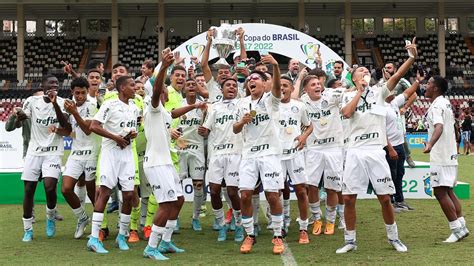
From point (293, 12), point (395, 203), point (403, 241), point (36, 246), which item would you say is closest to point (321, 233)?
point (403, 241)

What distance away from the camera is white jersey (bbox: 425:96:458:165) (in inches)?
369

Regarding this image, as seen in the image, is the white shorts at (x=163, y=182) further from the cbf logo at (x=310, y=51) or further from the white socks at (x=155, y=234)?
the cbf logo at (x=310, y=51)

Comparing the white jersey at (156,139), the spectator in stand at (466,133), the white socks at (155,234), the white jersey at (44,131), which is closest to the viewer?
the white socks at (155,234)

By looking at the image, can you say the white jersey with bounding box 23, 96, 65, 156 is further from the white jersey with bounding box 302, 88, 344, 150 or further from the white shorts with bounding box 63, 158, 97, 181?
the white jersey with bounding box 302, 88, 344, 150

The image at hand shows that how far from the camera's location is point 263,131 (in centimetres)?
856

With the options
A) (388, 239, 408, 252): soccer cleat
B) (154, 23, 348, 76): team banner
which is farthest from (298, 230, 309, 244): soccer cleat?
(154, 23, 348, 76): team banner

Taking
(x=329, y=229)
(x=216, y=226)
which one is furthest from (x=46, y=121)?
(x=329, y=229)

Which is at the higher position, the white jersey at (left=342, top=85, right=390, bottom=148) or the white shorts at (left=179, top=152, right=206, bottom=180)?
the white jersey at (left=342, top=85, right=390, bottom=148)

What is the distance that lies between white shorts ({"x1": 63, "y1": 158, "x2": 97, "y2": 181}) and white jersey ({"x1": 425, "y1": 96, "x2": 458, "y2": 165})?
14.8 ft

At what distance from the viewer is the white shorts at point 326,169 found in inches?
395

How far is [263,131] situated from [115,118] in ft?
5.86

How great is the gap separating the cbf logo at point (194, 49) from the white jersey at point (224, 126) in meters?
4.36

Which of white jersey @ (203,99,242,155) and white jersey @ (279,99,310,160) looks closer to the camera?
white jersey @ (203,99,242,155)

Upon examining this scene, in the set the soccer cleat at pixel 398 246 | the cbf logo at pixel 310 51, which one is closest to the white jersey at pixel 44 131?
the soccer cleat at pixel 398 246
